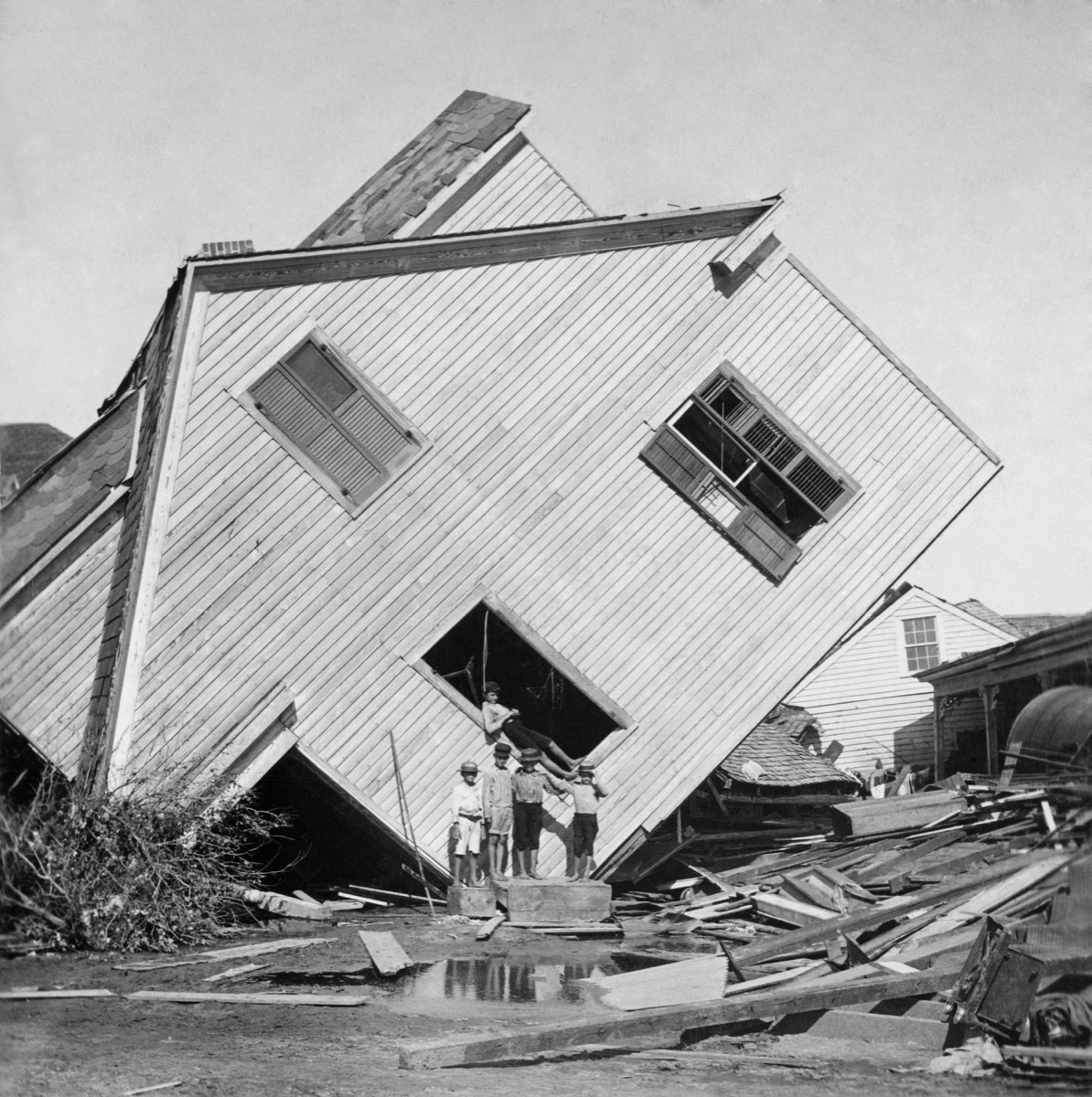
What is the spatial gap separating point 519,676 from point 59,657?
22.3ft

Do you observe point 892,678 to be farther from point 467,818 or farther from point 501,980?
point 501,980

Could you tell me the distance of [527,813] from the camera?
15406 millimetres

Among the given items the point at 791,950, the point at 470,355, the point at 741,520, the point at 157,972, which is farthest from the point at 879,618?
the point at 157,972

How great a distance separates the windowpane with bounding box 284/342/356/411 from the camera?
623 inches

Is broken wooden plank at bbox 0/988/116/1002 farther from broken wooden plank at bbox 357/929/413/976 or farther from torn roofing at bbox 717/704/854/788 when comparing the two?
torn roofing at bbox 717/704/854/788

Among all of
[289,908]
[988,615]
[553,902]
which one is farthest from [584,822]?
[988,615]

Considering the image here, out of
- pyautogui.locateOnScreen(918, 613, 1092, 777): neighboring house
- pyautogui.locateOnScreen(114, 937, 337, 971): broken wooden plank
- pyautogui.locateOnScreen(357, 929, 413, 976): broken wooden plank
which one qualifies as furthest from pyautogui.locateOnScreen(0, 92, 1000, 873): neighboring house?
pyautogui.locateOnScreen(918, 613, 1092, 777): neighboring house

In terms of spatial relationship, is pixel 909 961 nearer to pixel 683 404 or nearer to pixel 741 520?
pixel 741 520

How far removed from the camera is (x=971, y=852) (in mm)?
15211

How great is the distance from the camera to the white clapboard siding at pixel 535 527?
15.1 metres

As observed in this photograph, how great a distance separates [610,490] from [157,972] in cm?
904

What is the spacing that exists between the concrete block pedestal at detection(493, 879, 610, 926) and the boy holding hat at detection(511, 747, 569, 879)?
49.4 inches

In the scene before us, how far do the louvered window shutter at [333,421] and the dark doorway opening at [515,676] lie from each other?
2.48 metres

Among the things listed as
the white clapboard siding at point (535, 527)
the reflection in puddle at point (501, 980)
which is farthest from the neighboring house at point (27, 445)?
the reflection in puddle at point (501, 980)
